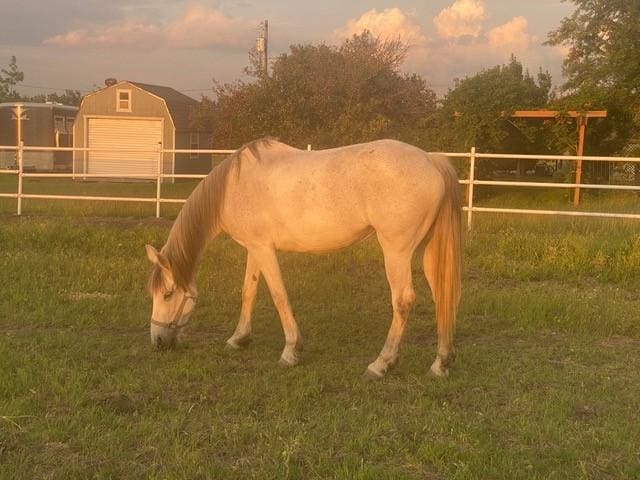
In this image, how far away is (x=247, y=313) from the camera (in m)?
5.61

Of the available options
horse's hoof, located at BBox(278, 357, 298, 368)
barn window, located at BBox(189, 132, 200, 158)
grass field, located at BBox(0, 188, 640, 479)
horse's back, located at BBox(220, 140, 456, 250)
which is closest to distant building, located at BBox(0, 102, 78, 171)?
barn window, located at BBox(189, 132, 200, 158)

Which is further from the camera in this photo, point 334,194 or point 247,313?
point 247,313

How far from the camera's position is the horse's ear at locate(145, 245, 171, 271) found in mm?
5176

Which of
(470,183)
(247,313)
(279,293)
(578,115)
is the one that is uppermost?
(578,115)

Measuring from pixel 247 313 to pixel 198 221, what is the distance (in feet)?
2.98

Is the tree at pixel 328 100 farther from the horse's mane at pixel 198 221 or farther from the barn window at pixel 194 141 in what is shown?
the horse's mane at pixel 198 221

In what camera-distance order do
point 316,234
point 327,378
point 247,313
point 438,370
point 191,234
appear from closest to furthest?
point 327,378, point 438,370, point 316,234, point 191,234, point 247,313

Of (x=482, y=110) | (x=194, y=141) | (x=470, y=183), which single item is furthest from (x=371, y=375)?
(x=194, y=141)

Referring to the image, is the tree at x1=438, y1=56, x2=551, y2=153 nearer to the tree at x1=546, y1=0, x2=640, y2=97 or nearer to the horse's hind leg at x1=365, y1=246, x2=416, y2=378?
the tree at x1=546, y1=0, x2=640, y2=97

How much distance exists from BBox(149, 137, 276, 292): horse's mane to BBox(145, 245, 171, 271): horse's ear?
6 cm

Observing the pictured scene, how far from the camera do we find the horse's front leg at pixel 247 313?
551cm

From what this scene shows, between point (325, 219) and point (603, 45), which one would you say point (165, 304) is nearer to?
point (325, 219)

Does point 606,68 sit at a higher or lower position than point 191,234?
higher

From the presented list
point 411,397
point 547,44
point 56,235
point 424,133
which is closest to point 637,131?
point 547,44
